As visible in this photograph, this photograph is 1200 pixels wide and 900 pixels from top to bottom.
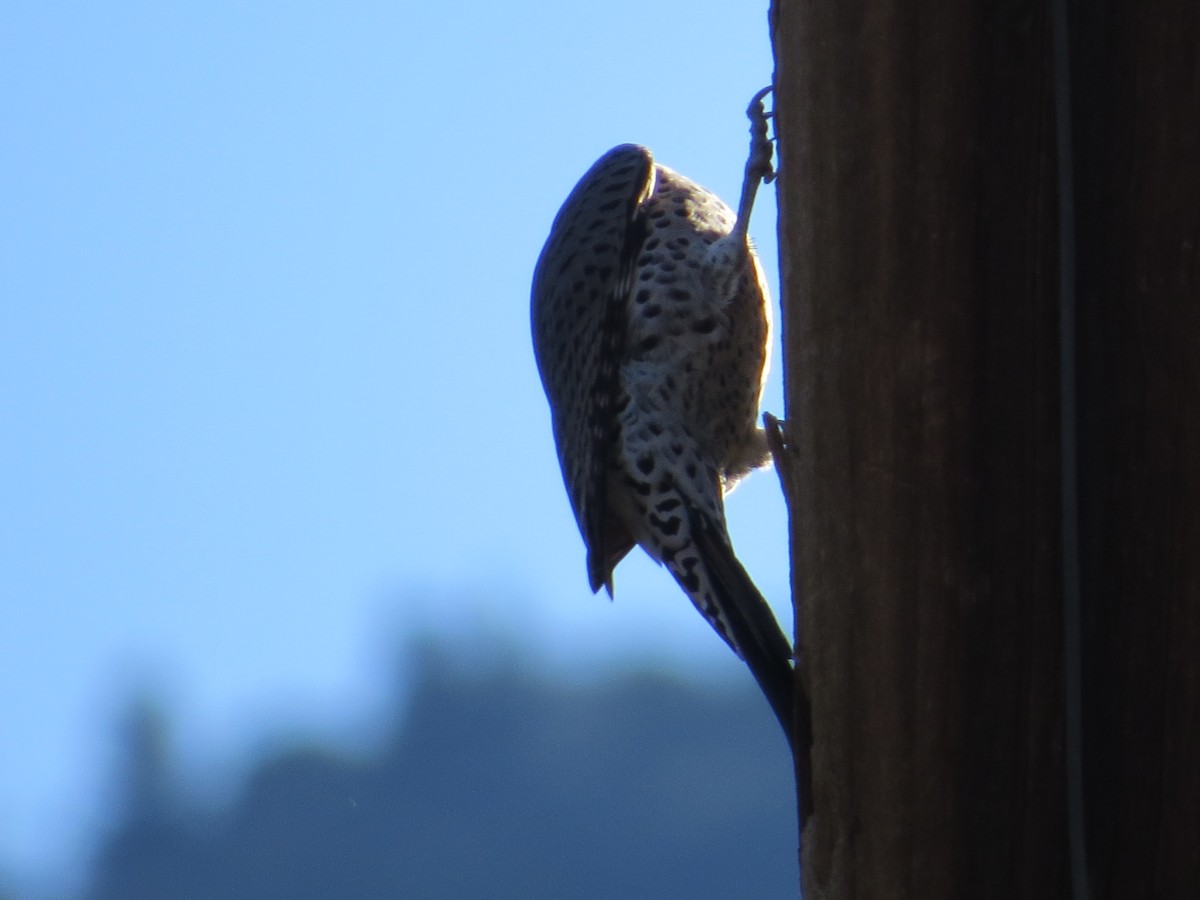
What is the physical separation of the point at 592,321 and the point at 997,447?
2552mm

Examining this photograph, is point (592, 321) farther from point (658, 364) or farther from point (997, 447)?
point (997, 447)

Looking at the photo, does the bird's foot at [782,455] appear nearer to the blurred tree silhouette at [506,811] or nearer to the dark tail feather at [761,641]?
the dark tail feather at [761,641]

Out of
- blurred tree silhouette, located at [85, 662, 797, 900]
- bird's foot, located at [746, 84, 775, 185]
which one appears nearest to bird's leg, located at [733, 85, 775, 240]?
bird's foot, located at [746, 84, 775, 185]

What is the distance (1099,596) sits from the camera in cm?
219

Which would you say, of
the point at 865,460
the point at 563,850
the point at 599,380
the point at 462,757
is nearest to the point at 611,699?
the point at 462,757

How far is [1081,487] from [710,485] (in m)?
2.16

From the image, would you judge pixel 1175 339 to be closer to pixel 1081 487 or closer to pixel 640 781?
pixel 1081 487

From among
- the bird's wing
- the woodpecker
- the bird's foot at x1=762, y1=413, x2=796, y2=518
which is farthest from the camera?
the bird's wing

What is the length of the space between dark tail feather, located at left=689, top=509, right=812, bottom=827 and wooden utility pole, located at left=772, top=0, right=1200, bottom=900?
0.08 metres

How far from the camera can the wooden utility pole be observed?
217cm

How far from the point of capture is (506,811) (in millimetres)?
20156

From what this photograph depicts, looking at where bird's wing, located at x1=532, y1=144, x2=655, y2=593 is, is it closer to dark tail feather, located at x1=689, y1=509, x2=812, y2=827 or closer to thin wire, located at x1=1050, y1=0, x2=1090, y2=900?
dark tail feather, located at x1=689, y1=509, x2=812, y2=827

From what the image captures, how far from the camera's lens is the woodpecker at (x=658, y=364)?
172 inches

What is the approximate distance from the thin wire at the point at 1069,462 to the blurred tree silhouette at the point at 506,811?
42.0 feet
